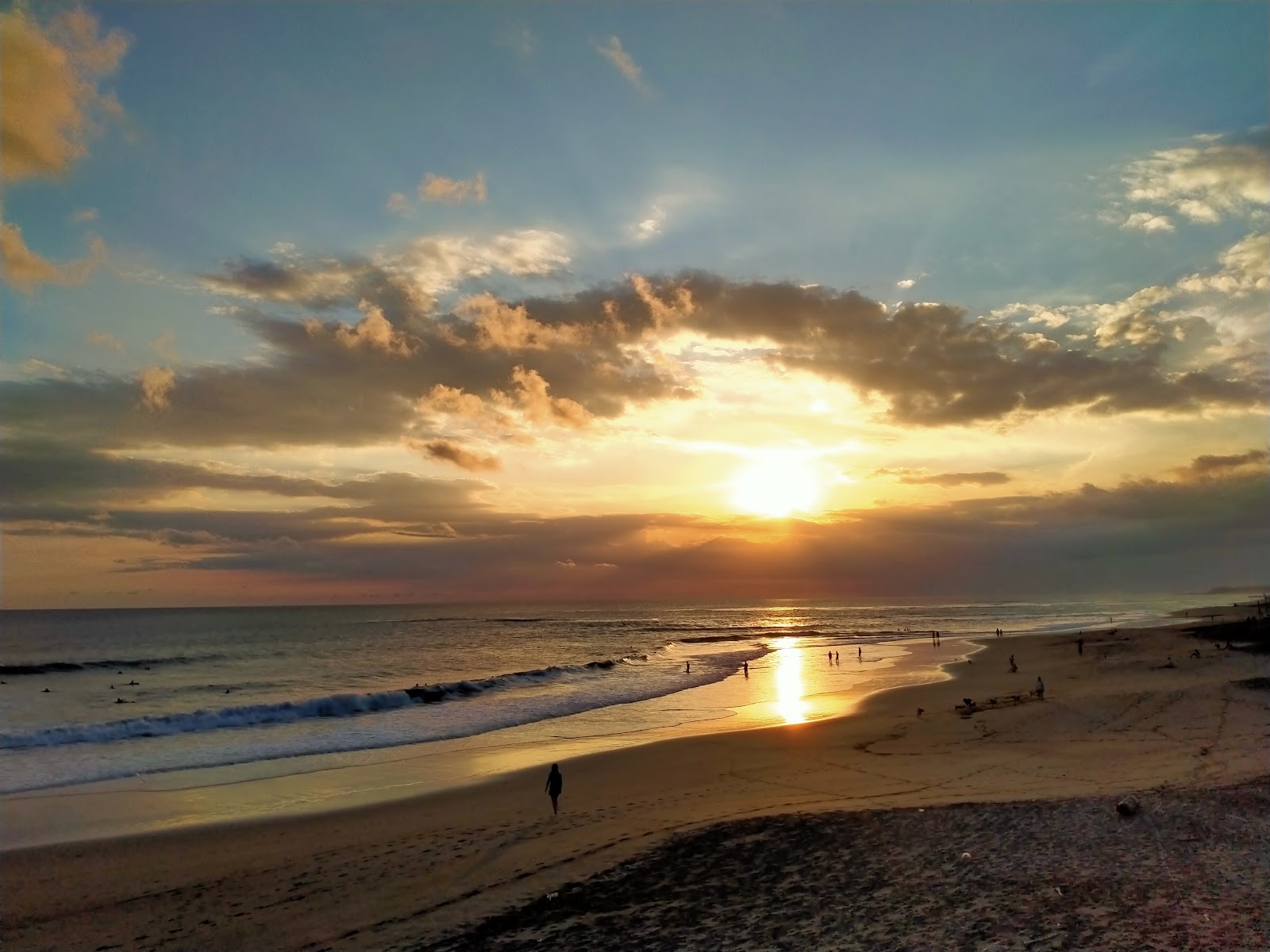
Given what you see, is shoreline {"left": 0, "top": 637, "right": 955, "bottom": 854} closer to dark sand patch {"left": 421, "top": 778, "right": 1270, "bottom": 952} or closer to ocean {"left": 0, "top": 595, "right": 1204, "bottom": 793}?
ocean {"left": 0, "top": 595, "right": 1204, "bottom": 793}

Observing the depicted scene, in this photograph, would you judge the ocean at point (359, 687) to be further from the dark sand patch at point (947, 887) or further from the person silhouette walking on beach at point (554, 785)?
the dark sand patch at point (947, 887)

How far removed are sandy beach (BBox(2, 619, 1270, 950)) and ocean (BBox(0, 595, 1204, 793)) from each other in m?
12.6

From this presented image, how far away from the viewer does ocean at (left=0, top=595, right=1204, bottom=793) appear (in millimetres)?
33625

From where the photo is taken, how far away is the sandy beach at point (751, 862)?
10.9 meters

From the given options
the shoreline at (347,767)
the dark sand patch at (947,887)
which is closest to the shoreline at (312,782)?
the shoreline at (347,767)

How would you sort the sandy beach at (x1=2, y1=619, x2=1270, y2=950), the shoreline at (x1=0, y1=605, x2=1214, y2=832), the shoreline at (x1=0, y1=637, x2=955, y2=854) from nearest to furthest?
the sandy beach at (x1=2, y1=619, x2=1270, y2=950) → the shoreline at (x1=0, y1=637, x2=955, y2=854) → the shoreline at (x1=0, y1=605, x2=1214, y2=832)

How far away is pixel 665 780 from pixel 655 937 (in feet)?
40.5

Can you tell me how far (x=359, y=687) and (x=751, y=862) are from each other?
46.6 metres

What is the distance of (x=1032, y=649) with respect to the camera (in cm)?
6756

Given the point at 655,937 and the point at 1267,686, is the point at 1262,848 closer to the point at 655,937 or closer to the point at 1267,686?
the point at 655,937

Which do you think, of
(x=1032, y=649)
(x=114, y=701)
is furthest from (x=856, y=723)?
(x=114, y=701)

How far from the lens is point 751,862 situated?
14.0m

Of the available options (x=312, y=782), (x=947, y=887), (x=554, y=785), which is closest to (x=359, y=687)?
(x=312, y=782)

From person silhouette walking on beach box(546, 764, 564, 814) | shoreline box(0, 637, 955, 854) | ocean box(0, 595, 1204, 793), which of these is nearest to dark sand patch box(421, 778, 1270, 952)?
person silhouette walking on beach box(546, 764, 564, 814)
